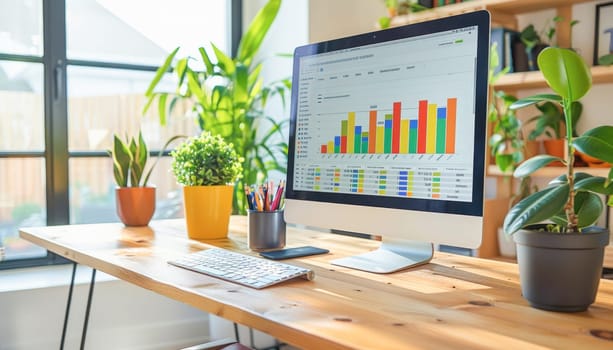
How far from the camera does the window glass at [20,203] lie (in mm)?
2580

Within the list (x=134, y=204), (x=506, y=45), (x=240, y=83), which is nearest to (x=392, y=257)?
(x=134, y=204)

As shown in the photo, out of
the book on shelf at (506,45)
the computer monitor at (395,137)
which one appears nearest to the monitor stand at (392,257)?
the computer monitor at (395,137)

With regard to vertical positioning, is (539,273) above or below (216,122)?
below

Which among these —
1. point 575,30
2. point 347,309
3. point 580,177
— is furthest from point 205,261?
point 575,30

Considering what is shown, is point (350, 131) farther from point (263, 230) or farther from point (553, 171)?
point (553, 171)

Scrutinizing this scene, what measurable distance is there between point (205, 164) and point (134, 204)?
0.36 meters

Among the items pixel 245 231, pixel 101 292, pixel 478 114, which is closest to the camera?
pixel 478 114

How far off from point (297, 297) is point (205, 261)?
0.32 m

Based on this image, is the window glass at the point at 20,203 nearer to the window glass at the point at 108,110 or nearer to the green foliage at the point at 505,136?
the window glass at the point at 108,110

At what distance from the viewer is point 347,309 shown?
0.97m

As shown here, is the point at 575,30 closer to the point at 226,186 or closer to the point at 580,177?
the point at 226,186

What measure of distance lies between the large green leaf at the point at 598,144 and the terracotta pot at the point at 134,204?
136 cm

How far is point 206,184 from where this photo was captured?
5.65ft

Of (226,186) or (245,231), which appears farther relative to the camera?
(245,231)
